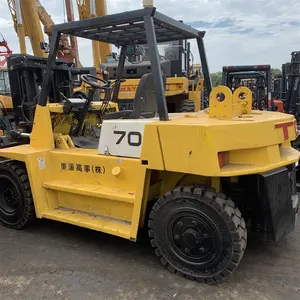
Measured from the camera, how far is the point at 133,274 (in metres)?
3.07

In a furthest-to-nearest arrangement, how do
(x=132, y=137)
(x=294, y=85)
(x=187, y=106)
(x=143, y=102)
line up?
1. (x=187, y=106)
2. (x=294, y=85)
3. (x=143, y=102)
4. (x=132, y=137)

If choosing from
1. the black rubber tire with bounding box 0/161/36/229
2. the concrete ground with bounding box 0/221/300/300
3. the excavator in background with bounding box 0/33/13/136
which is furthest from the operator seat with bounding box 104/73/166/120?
the excavator in background with bounding box 0/33/13/136

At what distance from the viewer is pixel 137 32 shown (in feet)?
12.0

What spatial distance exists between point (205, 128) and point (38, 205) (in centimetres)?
213

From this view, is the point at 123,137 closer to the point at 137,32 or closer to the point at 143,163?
the point at 143,163

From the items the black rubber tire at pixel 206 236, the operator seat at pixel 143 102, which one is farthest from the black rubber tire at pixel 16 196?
the black rubber tire at pixel 206 236

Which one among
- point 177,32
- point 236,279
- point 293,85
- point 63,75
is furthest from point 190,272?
point 293,85

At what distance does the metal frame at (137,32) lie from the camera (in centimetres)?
303

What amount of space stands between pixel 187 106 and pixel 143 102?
580 centimetres

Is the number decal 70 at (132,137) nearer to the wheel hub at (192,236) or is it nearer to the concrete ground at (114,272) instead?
the wheel hub at (192,236)

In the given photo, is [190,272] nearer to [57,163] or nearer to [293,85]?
[57,163]

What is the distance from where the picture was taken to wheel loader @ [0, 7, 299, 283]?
2.77 meters

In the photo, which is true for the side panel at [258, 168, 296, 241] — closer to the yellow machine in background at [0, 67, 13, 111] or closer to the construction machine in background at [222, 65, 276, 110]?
the construction machine in background at [222, 65, 276, 110]

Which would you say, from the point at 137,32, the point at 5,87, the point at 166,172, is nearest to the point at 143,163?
the point at 166,172
